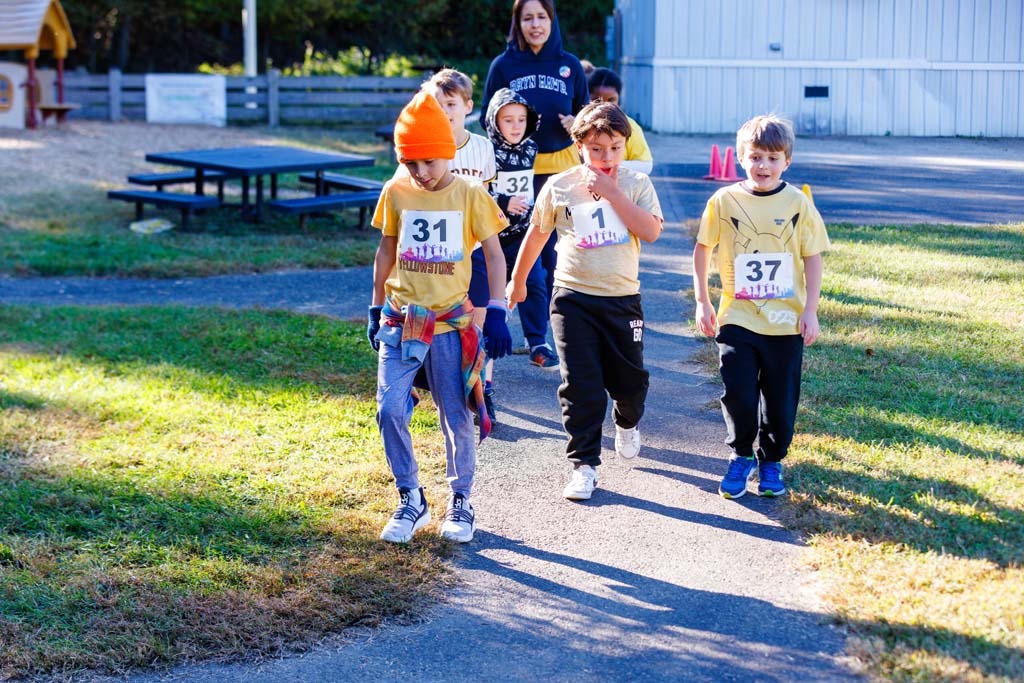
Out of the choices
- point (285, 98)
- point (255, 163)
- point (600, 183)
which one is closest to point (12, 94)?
point (285, 98)

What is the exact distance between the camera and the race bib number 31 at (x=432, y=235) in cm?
440

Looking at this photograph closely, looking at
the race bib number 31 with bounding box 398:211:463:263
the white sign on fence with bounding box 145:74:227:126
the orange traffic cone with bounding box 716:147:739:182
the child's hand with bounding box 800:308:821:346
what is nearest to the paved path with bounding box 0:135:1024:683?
the child's hand with bounding box 800:308:821:346

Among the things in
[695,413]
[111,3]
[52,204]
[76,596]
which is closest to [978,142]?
[52,204]

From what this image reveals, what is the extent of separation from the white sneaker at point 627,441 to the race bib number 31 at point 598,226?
0.90 metres

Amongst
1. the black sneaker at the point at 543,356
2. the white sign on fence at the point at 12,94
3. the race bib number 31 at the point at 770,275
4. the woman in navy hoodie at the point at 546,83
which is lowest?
the black sneaker at the point at 543,356

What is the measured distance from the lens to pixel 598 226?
4891 millimetres

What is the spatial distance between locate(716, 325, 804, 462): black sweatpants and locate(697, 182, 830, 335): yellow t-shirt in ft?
0.17

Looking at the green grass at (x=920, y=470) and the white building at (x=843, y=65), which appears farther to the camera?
the white building at (x=843, y=65)

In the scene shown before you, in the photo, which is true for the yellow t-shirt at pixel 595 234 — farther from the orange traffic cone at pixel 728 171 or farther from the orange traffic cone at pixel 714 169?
the orange traffic cone at pixel 714 169

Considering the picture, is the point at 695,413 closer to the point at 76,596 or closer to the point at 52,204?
the point at 76,596

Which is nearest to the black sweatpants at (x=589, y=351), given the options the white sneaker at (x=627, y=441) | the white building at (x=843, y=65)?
the white sneaker at (x=627, y=441)

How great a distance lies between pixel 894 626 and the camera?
3.65 m

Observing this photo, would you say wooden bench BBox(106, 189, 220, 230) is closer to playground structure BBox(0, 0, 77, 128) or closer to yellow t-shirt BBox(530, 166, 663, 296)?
yellow t-shirt BBox(530, 166, 663, 296)

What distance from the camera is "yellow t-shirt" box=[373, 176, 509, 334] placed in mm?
4406
